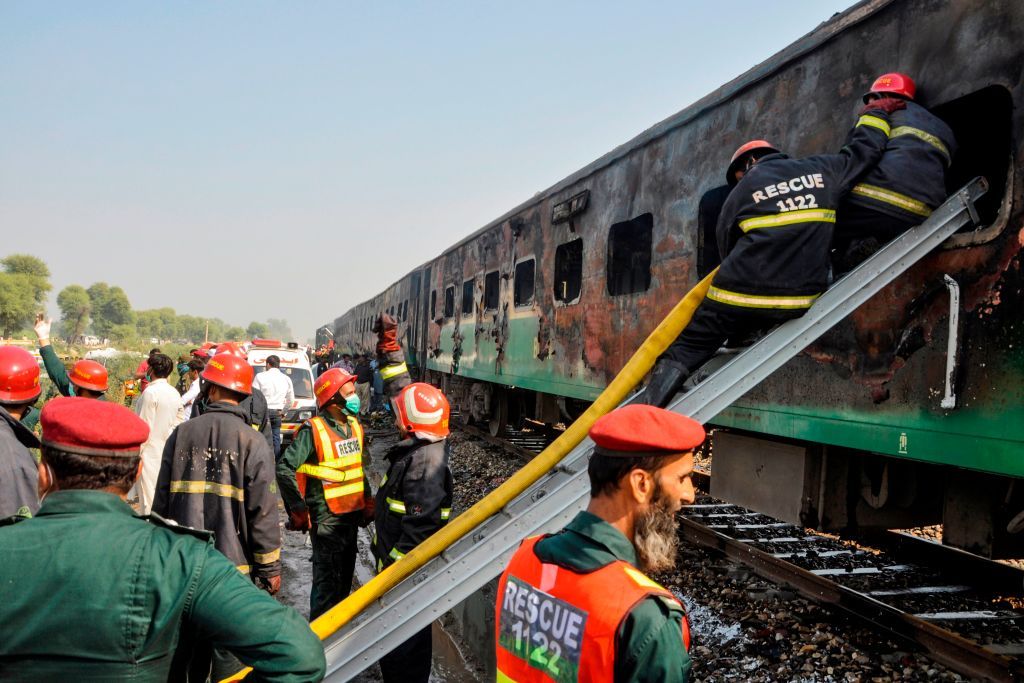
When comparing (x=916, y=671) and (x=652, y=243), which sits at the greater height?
(x=652, y=243)

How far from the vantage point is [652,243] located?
18.4ft

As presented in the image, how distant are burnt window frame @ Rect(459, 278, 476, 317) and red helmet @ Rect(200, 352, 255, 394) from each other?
7871 mm

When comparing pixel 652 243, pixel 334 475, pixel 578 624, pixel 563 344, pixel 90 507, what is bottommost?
pixel 334 475

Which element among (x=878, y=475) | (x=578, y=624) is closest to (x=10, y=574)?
(x=578, y=624)

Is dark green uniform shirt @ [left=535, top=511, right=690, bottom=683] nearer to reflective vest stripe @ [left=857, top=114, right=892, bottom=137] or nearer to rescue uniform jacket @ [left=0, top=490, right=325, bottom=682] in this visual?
rescue uniform jacket @ [left=0, top=490, right=325, bottom=682]

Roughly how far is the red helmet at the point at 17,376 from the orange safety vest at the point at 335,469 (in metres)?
1.44

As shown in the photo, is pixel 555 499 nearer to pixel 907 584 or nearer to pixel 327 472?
pixel 327 472

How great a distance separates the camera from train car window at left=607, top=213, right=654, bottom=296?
6309 millimetres

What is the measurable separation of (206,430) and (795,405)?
3.28 m

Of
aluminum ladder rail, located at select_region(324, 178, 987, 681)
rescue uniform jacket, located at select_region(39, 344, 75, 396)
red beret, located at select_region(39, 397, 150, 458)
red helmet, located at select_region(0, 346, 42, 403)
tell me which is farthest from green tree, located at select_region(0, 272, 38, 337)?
red beret, located at select_region(39, 397, 150, 458)

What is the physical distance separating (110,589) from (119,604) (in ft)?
0.13

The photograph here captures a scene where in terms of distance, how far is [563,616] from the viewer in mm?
1470

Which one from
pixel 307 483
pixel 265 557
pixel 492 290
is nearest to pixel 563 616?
pixel 265 557

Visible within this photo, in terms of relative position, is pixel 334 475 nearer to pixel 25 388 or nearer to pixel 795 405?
pixel 25 388
